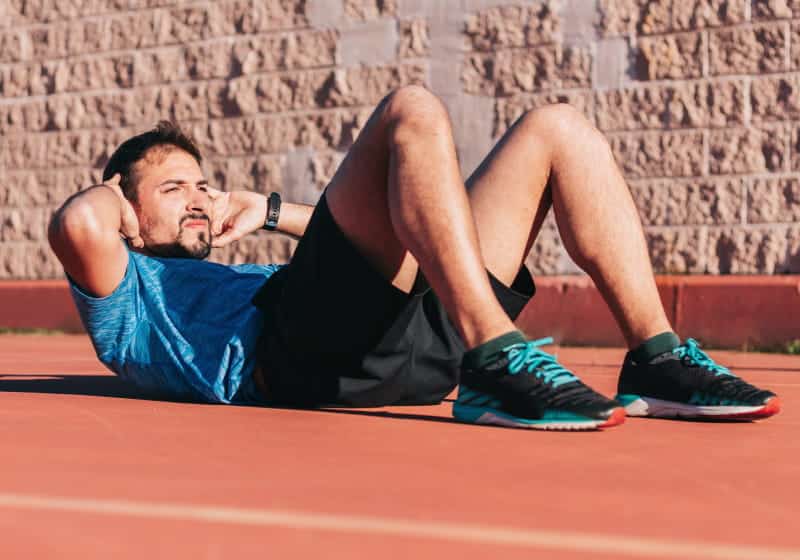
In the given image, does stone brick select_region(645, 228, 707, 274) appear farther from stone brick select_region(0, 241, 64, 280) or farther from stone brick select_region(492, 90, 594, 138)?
stone brick select_region(0, 241, 64, 280)

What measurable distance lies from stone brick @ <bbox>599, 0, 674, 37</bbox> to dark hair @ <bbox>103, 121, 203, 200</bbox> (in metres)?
3.98

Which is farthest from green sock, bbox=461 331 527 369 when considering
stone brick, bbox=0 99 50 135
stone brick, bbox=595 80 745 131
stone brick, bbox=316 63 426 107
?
stone brick, bbox=0 99 50 135

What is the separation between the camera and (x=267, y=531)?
1546mm

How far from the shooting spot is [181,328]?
3.18 m

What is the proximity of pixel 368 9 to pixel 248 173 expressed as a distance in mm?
1258

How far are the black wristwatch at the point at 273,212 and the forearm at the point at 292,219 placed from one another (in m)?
0.02

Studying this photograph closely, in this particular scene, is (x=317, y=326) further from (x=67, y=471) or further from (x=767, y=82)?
(x=767, y=82)

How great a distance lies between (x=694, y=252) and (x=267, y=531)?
550 centimetres

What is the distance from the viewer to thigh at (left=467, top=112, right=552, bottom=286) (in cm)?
298

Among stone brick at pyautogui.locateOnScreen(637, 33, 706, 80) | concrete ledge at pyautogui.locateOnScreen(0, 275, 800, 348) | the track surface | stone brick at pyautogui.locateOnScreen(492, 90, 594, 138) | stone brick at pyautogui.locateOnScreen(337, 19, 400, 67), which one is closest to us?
the track surface

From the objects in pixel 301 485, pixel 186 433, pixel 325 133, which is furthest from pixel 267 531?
pixel 325 133

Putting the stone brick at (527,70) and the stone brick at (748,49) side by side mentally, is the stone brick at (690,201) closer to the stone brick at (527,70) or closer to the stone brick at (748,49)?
the stone brick at (748,49)

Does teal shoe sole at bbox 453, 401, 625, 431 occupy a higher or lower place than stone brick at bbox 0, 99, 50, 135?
lower

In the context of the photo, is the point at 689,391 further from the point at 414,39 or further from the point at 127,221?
the point at 414,39
